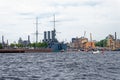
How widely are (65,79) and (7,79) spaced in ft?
21.5

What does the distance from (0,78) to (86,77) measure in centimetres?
1015

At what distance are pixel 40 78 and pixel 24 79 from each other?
2026 mm

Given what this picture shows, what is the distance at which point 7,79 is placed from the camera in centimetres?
4734

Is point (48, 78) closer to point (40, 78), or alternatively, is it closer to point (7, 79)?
point (40, 78)

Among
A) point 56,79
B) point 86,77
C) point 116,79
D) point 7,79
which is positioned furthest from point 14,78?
point 116,79

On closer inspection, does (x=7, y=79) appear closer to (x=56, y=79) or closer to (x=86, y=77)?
(x=56, y=79)

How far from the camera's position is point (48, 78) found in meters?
48.5

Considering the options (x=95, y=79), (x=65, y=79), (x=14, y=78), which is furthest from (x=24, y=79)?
(x=95, y=79)

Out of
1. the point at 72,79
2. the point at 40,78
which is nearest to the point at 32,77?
the point at 40,78

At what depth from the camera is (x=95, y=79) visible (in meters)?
47.5

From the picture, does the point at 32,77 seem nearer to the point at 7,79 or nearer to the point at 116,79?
the point at 7,79

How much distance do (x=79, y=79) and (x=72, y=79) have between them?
2.65ft

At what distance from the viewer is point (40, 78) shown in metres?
48.5

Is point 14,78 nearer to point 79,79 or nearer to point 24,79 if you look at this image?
point 24,79
